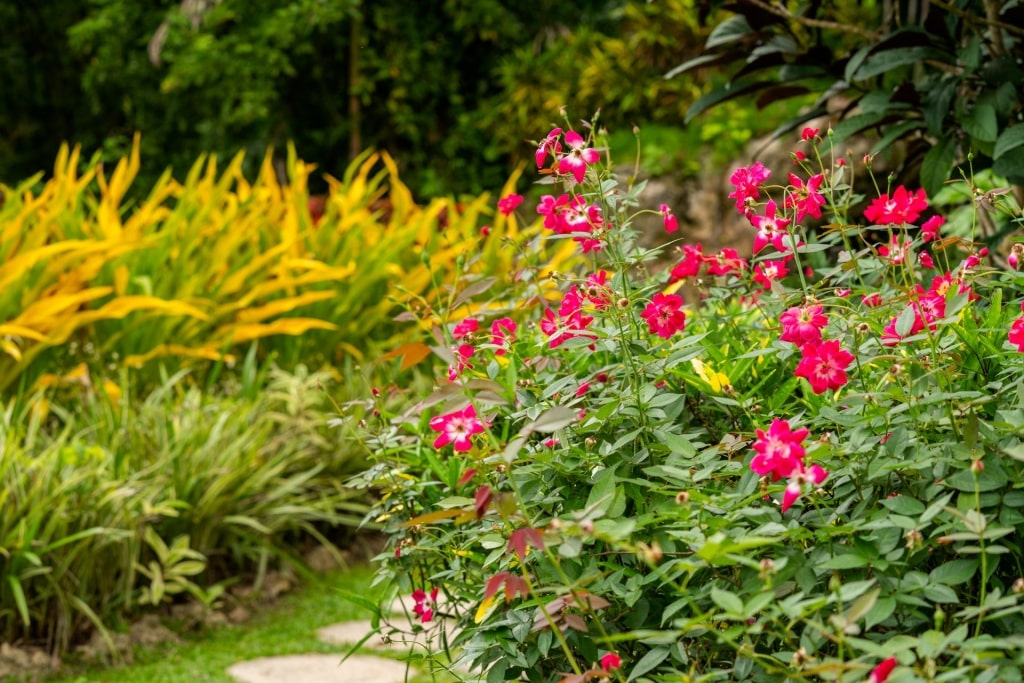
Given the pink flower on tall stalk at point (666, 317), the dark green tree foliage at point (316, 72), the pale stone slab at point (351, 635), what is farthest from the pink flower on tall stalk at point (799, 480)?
the dark green tree foliage at point (316, 72)

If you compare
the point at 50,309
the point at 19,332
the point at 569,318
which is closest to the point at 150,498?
the point at 19,332

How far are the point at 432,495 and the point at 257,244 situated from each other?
2.81 metres

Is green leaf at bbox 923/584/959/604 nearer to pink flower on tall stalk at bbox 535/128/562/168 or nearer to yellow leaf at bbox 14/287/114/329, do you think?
Answer: pink flower on tall stalk at bbox 535/128/562/168

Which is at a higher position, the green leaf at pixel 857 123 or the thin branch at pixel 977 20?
the thin branch at pixel 977 20

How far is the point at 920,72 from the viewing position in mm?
2352

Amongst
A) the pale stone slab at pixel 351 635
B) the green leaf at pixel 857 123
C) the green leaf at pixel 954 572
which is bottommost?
the pale stone slab at pixel 351 635

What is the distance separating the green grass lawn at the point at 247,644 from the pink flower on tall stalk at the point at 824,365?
5.20ft

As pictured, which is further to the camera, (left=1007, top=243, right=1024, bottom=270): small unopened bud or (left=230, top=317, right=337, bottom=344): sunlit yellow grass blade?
(left=230, top=317, right=337, bottom=344): sunlit yellow grass blade

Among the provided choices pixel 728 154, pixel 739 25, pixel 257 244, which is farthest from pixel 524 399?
pixel 728 154

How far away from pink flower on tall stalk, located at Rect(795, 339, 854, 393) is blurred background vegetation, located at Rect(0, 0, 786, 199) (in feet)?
17.2

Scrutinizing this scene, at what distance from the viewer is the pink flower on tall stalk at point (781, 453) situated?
3.20 ft

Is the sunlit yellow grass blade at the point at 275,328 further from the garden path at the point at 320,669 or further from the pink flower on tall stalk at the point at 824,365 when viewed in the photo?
the pink flower on tall stalk at the point at 824,365

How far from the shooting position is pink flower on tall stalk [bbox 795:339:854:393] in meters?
1.11

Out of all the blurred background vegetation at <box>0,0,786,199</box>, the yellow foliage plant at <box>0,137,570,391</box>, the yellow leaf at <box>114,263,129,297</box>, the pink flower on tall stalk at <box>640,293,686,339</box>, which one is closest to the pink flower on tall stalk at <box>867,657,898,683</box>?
the pink flower on tall stalk at <box>640,293,686,339</box>
